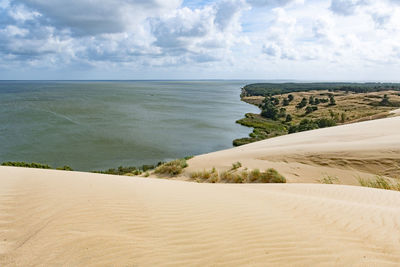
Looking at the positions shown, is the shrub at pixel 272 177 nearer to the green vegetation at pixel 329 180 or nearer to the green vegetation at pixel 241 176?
the green vegetation at pixel 241 176

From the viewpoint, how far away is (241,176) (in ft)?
32.2

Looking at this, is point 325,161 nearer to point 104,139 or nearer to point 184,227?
point 184,227

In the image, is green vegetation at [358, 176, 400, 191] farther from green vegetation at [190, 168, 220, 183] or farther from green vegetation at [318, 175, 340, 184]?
green vegetation at [190, 168, 220, 183]

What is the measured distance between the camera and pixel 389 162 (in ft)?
30.5

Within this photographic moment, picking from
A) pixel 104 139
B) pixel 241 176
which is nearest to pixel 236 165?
pixel 241 176

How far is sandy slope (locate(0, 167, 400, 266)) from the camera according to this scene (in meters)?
2.95

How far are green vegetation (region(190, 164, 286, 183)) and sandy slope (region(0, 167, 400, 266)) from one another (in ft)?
12.6

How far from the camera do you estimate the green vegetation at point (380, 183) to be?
7594 millimetres

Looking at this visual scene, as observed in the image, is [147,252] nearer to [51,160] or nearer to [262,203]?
[262,203]

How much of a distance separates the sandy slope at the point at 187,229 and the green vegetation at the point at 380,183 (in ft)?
7.57

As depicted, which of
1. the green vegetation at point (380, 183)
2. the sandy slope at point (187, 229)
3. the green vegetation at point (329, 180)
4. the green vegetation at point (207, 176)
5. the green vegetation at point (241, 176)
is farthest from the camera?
the green vegetation at point (207, 176)

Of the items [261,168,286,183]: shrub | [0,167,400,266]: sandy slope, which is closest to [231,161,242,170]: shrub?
[261,168,286,183]: shrub

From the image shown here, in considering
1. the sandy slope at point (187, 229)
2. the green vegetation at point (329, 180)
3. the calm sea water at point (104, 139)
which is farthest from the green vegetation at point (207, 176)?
the calm sea water at point (104, 139)

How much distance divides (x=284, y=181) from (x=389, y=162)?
397 cm
